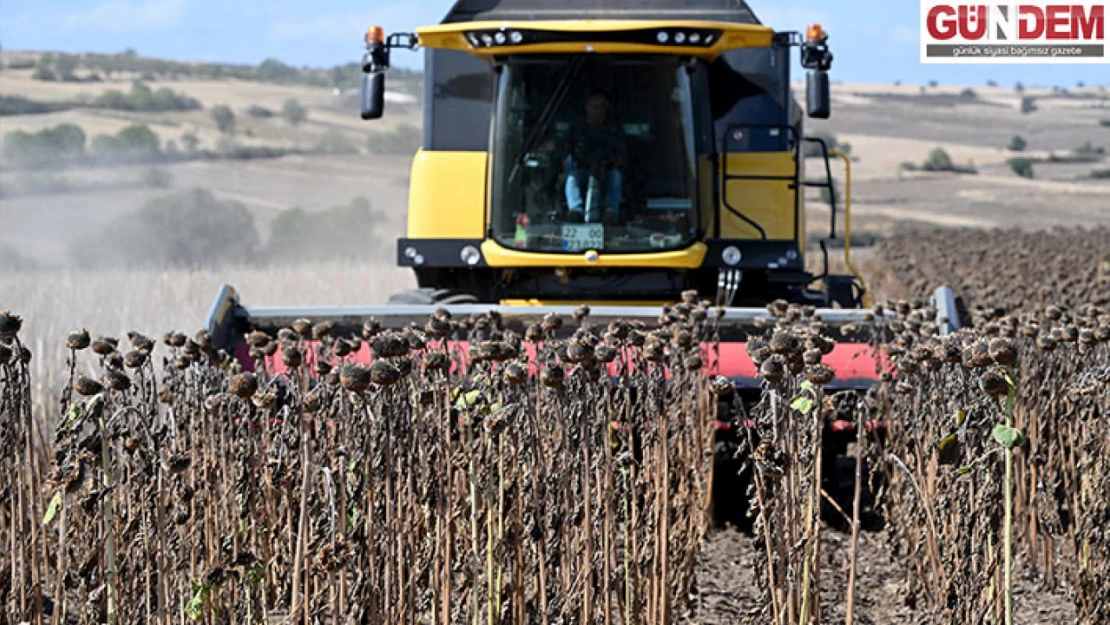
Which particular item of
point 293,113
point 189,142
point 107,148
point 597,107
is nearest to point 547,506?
point 597,107

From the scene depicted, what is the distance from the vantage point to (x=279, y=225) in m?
39.6

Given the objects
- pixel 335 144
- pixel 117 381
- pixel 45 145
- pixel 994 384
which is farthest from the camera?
pixel 335 144

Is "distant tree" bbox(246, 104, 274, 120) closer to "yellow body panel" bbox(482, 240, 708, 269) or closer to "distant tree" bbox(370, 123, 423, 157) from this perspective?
"distant tree" bbox(370, 123, 423, 157)

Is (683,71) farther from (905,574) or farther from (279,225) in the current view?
(279,225)

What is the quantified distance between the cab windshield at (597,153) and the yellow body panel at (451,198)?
1.01ft

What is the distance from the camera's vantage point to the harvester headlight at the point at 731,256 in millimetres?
10141

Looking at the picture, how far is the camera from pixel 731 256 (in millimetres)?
10148

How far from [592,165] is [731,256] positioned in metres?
1.05

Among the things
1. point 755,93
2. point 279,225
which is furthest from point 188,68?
point 755,93

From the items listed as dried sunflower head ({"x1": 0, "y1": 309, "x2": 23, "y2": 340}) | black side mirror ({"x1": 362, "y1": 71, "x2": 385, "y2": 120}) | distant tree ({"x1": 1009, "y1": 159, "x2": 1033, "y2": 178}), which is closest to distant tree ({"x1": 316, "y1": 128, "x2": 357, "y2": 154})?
distant tree ({"x1": 1009, "y1": 159, "x2": 1033, "y2": 178})

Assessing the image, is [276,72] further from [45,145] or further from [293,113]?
[45,145]

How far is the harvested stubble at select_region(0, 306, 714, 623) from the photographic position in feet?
14.4

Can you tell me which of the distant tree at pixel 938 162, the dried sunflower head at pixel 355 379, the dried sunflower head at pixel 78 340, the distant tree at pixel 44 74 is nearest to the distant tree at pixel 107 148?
the distant tree at pixel 44 74

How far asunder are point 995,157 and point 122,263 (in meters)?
63.7
